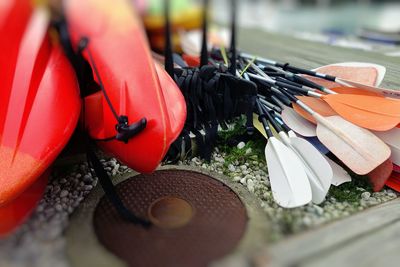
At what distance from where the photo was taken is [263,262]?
1.19 m

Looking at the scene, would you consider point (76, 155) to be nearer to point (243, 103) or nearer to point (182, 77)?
point (182, 77)

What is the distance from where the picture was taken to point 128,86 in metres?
1.57

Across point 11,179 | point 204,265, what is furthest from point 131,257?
point 11,179

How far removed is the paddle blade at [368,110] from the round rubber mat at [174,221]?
2.77ft

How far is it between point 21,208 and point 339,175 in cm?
163

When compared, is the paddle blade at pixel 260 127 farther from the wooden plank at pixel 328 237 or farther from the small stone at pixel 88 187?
the small stone at pixel 88 187

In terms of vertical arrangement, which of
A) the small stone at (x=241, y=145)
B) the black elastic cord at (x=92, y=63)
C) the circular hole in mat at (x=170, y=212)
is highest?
the black elastic cord at (x=92, y=63)

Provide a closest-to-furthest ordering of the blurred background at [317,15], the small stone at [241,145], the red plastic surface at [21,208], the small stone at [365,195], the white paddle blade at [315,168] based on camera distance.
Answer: the red plastic surface at [21,208] < the white paddle blade at [315,168] < the small stone at [365,195] < the small stone at [241,145] < the blurred background at [317,15]

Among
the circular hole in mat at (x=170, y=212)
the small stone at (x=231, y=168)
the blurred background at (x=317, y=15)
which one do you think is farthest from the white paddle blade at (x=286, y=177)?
the blurred background at (x=317, y=15)

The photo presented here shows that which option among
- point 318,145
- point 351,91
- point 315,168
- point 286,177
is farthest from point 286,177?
point 351,91

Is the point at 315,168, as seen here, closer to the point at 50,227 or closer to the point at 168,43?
the point at 168,43

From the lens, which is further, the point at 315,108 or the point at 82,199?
the point at 315,108

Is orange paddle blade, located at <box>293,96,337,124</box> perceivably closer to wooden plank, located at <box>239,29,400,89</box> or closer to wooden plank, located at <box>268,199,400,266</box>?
wooden plank, located at <box>268,199,400,266</box>

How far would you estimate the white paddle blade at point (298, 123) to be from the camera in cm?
205
